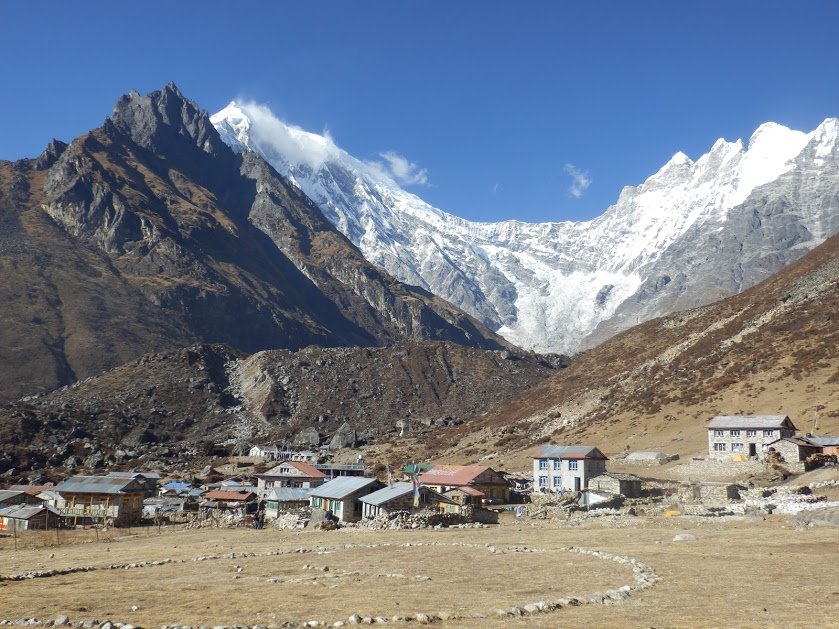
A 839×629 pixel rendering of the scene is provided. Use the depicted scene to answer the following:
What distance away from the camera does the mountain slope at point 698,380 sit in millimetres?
97062

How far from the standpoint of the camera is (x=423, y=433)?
497ft

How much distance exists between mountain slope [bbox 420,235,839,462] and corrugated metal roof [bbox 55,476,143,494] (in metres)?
54.7

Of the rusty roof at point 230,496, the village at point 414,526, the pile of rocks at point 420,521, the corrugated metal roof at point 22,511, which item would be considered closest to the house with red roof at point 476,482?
the village at point 414,526

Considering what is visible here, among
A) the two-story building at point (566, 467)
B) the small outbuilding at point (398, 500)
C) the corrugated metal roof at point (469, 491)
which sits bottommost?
the small outbuilding at point (398, 500)

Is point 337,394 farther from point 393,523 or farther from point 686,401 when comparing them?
point 393,523

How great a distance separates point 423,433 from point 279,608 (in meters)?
126

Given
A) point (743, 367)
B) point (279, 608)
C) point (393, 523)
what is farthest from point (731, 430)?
point (279, 608)

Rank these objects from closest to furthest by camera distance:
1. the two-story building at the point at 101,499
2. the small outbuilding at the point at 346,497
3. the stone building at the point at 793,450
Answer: the small outbuilding at the point at 346,497, the stone building at the point at 793,450, the two-story building at the point at 101,499

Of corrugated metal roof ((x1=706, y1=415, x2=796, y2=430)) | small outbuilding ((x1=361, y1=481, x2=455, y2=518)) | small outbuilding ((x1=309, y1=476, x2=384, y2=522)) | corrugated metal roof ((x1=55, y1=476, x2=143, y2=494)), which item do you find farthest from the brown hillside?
corrugated metal roof ((x1=55, y1=476, x2=143, y2=494))

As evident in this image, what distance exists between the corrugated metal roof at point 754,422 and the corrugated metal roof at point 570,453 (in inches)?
543

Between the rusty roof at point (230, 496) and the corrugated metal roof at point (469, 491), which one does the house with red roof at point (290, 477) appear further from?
the corrugated metal roof at point (469, 491)

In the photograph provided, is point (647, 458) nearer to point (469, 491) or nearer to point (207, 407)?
point (469, 491)

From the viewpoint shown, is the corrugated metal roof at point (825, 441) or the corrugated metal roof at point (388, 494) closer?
the corrugated metal roof at point (388, 494)

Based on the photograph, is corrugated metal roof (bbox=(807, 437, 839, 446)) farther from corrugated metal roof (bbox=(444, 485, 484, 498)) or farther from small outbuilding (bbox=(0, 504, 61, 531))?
small outbuilding (bbox=(0, 504, 61, 531))
